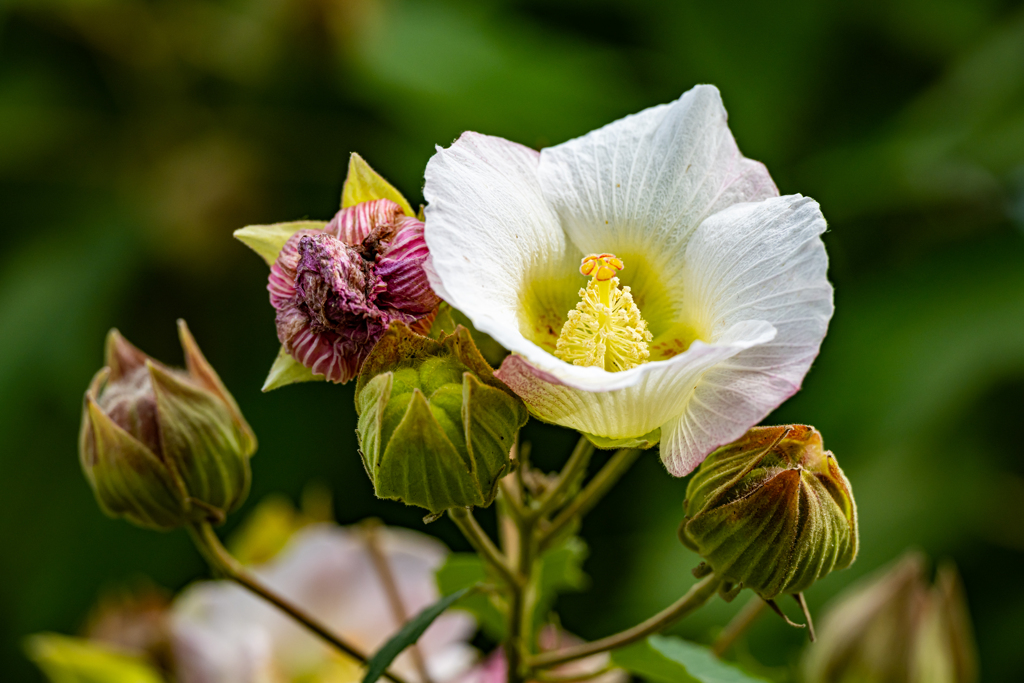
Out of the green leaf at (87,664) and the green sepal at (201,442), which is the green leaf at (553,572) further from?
the green leaf at (87,664)

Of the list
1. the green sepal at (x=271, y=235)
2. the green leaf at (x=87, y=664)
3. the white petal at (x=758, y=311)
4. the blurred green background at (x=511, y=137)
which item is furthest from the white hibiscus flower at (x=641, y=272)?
the blurred green background at (x=511, y=137)

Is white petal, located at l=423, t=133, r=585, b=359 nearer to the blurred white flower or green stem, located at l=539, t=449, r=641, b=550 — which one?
green stem, located at l=539, t=449, r=641, b=550

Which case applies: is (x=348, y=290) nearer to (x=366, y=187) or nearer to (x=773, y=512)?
(x=366, y=187)

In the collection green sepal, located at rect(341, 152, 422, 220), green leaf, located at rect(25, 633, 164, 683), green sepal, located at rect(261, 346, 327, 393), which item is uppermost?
green sepal, located at rect(341, 152, 422, 220)

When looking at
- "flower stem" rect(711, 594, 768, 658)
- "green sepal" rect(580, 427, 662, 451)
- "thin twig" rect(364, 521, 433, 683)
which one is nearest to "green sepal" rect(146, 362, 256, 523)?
"thin twig" rect(364, 521, 433, 683)

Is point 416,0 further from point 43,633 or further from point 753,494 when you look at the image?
point 753,494

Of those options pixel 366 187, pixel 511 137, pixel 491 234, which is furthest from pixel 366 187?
pixel 511 137
